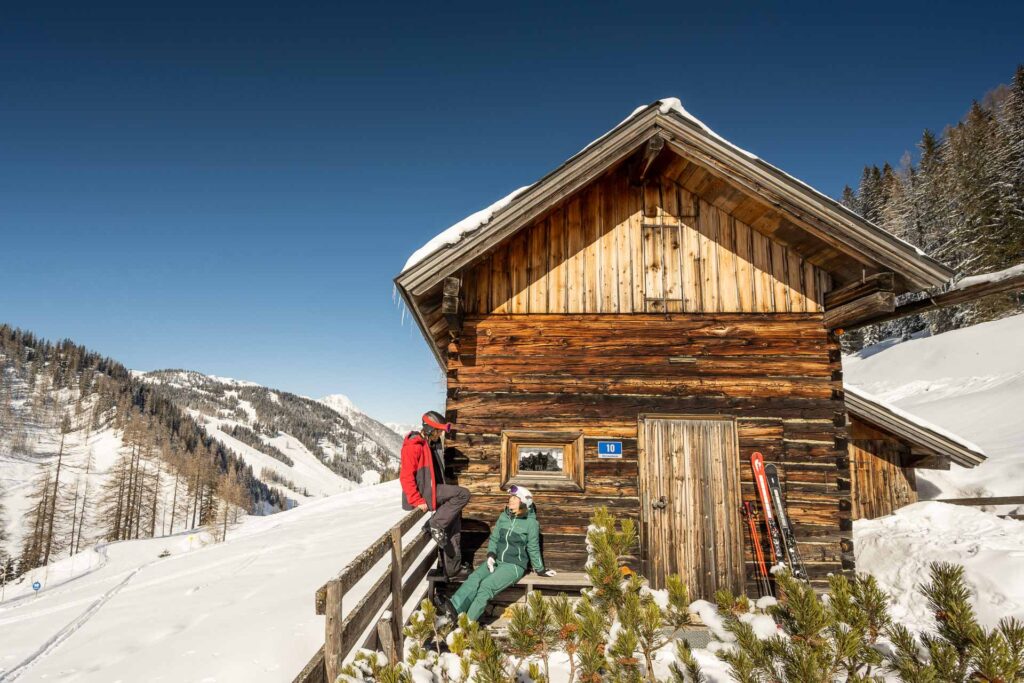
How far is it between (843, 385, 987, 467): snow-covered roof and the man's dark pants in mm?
10554

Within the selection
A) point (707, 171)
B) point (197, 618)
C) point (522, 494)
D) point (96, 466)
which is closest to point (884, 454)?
point (707, 171)

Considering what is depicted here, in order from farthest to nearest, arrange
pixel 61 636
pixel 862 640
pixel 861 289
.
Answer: pixel 61 636, pixel 861 289, pixel 862 640

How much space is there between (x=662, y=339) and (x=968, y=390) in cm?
3015

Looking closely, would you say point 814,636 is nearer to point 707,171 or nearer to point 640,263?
point 640,263

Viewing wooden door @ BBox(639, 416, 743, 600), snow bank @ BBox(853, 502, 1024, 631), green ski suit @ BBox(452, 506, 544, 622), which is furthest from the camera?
wooden door @ BBox(639, 416, 743, 600)

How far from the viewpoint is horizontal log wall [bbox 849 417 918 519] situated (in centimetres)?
1301

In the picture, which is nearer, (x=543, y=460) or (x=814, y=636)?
(x=814, y=636)

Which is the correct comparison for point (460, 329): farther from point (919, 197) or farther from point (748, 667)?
point (919, 197)

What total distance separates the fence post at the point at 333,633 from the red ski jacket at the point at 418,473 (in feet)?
8.93

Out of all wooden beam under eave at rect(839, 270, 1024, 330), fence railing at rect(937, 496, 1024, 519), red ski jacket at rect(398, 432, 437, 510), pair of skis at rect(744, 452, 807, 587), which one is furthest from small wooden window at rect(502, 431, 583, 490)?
fence railing at rect(937, 496, 1024, 519)

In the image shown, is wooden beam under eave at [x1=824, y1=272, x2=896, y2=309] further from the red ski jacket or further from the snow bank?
the red ski jacket

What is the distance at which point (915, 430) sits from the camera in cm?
1224

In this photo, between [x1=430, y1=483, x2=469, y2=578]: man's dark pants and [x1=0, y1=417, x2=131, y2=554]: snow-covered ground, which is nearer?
[x1=430, y1=483, x2=469, y2=578]: man's dark pants

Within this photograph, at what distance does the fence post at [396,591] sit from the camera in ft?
18.2
